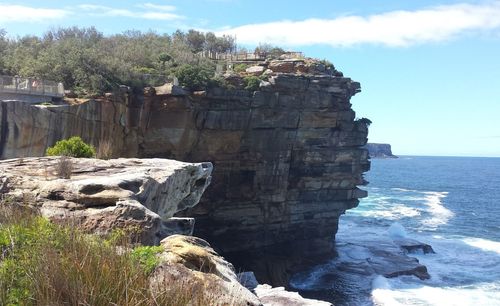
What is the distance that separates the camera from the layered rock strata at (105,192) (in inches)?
326

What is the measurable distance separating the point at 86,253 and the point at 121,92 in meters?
24.8

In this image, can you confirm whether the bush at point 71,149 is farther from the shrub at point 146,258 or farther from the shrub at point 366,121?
the shrub at point 366,121

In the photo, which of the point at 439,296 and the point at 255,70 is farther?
the point at 255,70

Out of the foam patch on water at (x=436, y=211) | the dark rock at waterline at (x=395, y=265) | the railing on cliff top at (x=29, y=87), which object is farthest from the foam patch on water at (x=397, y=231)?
the railing on cliff top at (x=29, y=87)

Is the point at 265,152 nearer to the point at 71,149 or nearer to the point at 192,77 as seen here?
the point at 192,77

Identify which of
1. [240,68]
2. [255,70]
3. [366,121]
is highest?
[240,68]

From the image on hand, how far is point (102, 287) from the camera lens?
15.0 ft

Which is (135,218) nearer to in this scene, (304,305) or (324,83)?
(304,305)

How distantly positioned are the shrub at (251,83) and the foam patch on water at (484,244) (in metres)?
24.7

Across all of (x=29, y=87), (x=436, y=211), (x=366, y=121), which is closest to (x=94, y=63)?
(x=29, y=87)

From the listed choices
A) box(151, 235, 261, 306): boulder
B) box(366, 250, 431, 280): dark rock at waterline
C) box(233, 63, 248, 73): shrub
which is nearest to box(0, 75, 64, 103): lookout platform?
box(233, 63, 248, 73): shrub

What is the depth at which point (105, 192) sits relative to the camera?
9492 millimetres

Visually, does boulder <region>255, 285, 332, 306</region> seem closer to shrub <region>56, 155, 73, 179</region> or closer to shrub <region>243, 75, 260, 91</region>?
shrub <region>56, 155, 73, 179</region>

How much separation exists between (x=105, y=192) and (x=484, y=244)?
42139 mm
